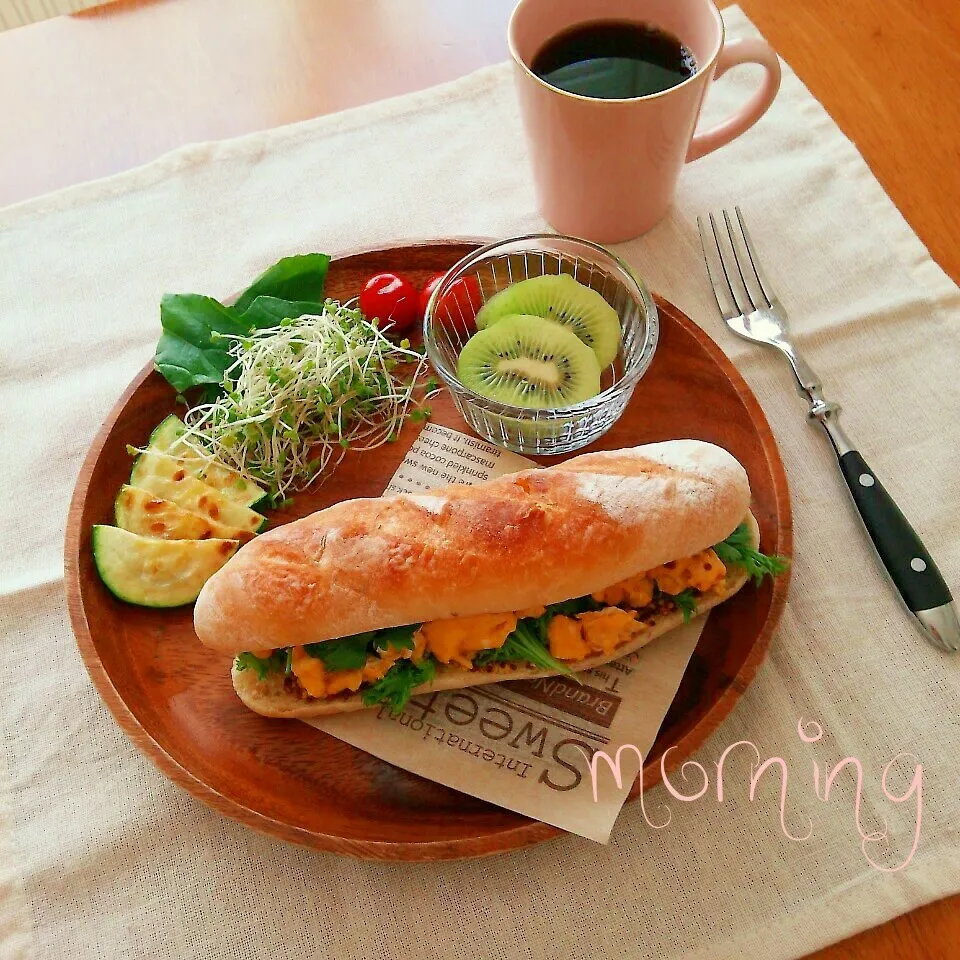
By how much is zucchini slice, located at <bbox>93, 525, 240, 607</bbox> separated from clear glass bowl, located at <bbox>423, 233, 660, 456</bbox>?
2.07 feet

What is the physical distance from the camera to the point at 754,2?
2.76 meters

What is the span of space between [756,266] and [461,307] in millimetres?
802

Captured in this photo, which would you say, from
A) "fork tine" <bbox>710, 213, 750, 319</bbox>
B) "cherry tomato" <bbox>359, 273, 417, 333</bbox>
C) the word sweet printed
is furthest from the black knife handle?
"cherry tomato" <bbox>359, 273, 417, 333</bbox>

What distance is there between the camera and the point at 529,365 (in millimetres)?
1990

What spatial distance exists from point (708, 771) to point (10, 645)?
1.46 m

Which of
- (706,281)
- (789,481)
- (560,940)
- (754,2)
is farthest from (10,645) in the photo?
(754,2)

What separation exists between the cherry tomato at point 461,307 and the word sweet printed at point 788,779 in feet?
3.45

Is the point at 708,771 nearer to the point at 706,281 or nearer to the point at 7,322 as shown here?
the point at 706,281

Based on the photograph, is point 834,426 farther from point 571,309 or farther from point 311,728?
point 311,728

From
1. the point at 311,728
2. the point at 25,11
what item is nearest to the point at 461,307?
the point at 311,728

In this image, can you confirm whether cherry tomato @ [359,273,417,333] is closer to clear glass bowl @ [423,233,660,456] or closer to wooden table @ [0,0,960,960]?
clear glass bowl @ [423,233,660,456]

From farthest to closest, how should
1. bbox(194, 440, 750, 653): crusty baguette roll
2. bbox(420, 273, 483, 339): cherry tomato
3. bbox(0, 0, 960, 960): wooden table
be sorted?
bbox(0, 0, 960, 960): wooden table
bbox(420, 273, 483, 339): cherry tomato
bbox(194, 440, 750, 653): crusty baguette roll

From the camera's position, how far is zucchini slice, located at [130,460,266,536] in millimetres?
1912

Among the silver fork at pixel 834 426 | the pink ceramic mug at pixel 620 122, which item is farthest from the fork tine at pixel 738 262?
the pink ceramic mug at pixel 620 122
